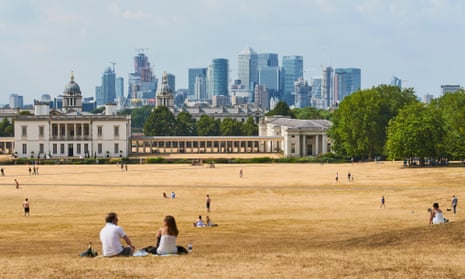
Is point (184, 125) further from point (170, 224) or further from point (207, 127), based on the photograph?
point (170, 224)

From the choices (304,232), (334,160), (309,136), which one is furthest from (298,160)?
(304,232)

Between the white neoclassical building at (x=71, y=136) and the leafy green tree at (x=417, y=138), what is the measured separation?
5796 centimetres

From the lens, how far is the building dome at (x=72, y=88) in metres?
187

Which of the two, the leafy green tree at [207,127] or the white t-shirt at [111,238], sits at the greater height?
the leafy green tree at [207,127]

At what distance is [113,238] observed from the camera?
75.4 feet

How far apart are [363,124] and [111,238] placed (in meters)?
95.7

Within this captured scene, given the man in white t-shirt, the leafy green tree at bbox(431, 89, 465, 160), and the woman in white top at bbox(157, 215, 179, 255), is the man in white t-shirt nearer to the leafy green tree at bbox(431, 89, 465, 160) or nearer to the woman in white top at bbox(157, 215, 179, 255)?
the woman in white top at bbox(157, 215, 179, 255)

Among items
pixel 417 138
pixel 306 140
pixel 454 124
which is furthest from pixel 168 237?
pixel 306 140

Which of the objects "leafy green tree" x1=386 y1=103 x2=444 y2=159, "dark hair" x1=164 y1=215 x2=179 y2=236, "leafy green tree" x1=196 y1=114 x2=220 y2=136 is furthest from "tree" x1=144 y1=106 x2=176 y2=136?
"dark hair" x1=164 y1=215 x2=179 y2=236

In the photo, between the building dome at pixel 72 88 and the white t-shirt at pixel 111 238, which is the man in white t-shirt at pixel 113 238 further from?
the building dome at pixel 72 88

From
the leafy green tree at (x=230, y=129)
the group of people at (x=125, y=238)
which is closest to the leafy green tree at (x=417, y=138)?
the group of people at (x=125, y=238)

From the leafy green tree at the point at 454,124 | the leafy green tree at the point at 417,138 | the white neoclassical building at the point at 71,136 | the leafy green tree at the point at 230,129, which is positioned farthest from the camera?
the leafy green tree at the point at 230,129

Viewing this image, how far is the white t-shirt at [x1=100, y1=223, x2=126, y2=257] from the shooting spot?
73.9 feet

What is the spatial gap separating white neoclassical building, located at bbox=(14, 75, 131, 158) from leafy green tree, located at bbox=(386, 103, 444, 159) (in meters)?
58.0
